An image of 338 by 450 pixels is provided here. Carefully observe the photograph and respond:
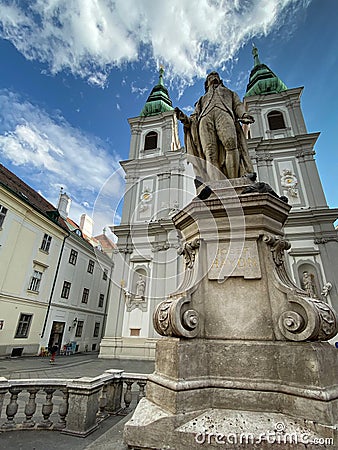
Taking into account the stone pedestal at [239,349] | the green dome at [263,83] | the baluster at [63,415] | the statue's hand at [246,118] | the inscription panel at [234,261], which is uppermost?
the green dome at [263,83]

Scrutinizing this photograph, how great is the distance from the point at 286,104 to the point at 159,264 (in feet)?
53.9

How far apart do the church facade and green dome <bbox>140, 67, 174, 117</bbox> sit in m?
0.50

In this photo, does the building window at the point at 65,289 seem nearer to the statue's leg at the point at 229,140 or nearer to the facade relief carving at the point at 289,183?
the facade relief carving at the point at 289,183

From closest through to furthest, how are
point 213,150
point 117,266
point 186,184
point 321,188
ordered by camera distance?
point 213,150 < point 321,188 < point 117,266 < point 186,184

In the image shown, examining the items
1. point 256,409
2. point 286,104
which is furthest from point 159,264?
point 286,104

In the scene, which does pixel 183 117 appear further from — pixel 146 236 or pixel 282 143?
pixel 282 143

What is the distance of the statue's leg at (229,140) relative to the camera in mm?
3469

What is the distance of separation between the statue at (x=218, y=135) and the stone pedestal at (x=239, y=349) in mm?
910

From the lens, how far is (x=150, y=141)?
22.2 m

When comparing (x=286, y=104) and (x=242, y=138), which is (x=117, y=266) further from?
(x=286, y=104)

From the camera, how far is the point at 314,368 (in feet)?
6.08

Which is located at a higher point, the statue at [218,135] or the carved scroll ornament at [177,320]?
the statue at [218,135]

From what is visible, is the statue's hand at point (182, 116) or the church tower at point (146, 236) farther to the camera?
the church tower at point (146, 236)

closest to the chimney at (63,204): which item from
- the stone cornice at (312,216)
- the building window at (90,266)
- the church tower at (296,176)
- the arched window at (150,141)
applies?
the building window at (90,266)
